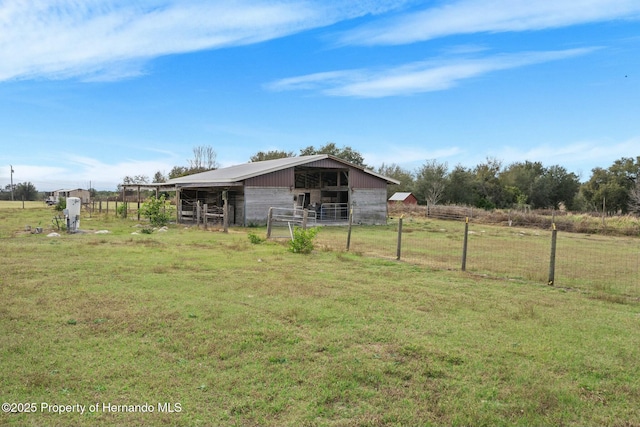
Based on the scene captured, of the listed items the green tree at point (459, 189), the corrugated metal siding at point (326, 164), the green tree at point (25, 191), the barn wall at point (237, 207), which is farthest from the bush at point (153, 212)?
the green tree at point (25, 191)

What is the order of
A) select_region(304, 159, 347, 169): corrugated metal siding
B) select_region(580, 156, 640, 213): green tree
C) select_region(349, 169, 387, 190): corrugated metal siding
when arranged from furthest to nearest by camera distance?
select_region(580, 156, 640, 213): green tree
select_region(349, 169, 387, 190): corrugated metal siding
select_region(304, 159, 347, 169): corrugated metal siding

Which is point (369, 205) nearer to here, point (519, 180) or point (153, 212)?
point (153, 212)

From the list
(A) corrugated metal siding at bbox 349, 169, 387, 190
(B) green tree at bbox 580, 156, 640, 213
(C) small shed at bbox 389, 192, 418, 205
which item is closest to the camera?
(A) corrugated metal siding at bbox 349, 169, 387, 190

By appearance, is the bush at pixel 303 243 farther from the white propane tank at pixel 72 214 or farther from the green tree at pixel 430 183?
the green tree at pixel 430 183

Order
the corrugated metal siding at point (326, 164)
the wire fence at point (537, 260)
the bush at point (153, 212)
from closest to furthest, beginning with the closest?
1. the wire fence at point (537, 260)
2. the bush at point (153, 212)
3. the corrugated metal siding at point (326, 164)

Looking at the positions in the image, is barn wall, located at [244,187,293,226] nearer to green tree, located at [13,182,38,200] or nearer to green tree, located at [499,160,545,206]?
green tree, located at [499,160,545,206]

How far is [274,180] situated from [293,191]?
1.82 metres

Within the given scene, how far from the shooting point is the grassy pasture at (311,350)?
12.6 ft

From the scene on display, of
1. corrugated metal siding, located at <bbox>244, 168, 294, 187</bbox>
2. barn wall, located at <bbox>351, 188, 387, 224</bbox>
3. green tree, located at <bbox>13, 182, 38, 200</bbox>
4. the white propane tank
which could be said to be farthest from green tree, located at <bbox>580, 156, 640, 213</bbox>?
green tree, located at <bbox>13, 182, 38, 200</bbox>

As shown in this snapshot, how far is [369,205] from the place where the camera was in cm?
3200

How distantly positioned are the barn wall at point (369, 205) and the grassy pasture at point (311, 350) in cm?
2205

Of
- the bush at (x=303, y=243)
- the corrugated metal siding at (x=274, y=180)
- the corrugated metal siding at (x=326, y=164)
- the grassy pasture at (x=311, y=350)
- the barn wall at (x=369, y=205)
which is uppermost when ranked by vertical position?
the corrugated metal siding at (x=326, y=164)

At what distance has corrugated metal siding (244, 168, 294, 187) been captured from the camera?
88.1 ft

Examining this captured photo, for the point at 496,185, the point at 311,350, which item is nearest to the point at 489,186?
the point at 496,185
